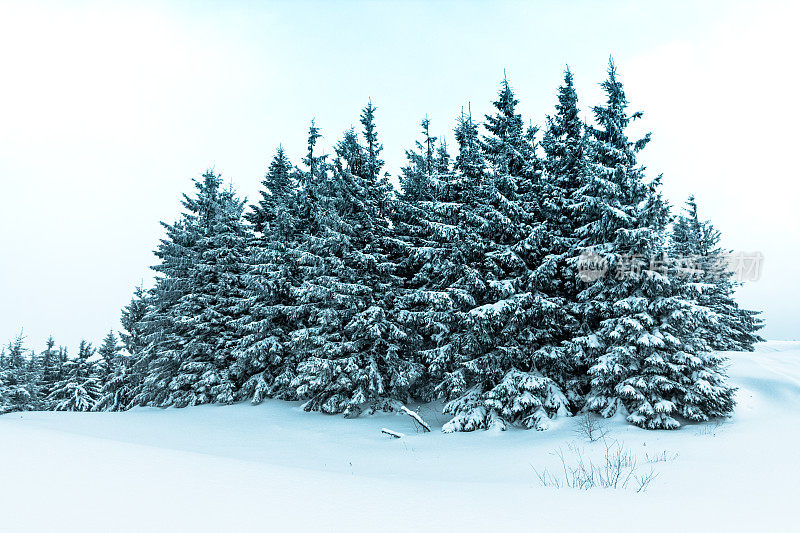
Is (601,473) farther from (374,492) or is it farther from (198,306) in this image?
(198,306)

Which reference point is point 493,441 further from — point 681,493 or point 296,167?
point 296,167

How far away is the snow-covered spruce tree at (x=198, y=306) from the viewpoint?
2238cm

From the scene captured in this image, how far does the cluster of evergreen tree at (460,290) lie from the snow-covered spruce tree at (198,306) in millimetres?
119

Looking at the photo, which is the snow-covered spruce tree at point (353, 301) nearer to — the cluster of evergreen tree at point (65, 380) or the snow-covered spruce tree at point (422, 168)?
the snow-covered spruce tree at point (422, 168)

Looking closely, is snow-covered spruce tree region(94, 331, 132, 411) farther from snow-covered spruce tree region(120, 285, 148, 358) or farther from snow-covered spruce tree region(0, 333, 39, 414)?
snow-covered spruce tree region(0, 333, 39, 414)

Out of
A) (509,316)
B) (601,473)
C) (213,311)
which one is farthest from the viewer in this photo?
(213,311)

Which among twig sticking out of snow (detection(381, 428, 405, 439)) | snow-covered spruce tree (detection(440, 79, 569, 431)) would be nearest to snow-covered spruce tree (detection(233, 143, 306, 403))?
Result: twig sticking out of snow (detection(381, 428, 405, 439))

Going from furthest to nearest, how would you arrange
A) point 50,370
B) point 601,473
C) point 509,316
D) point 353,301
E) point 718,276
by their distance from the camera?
point 50,370 → point 718,276 → point 353,301 → point 509,316 → point 601,473

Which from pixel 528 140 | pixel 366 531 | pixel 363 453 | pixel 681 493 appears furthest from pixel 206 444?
pixel 528 140

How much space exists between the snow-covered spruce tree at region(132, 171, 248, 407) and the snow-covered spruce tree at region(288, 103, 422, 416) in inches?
227

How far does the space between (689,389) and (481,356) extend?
6146 millimetres

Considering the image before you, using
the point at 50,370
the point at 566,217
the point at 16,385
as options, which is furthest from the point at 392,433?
the point at 50,370

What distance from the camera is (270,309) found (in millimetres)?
20641

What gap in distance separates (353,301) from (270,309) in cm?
504
